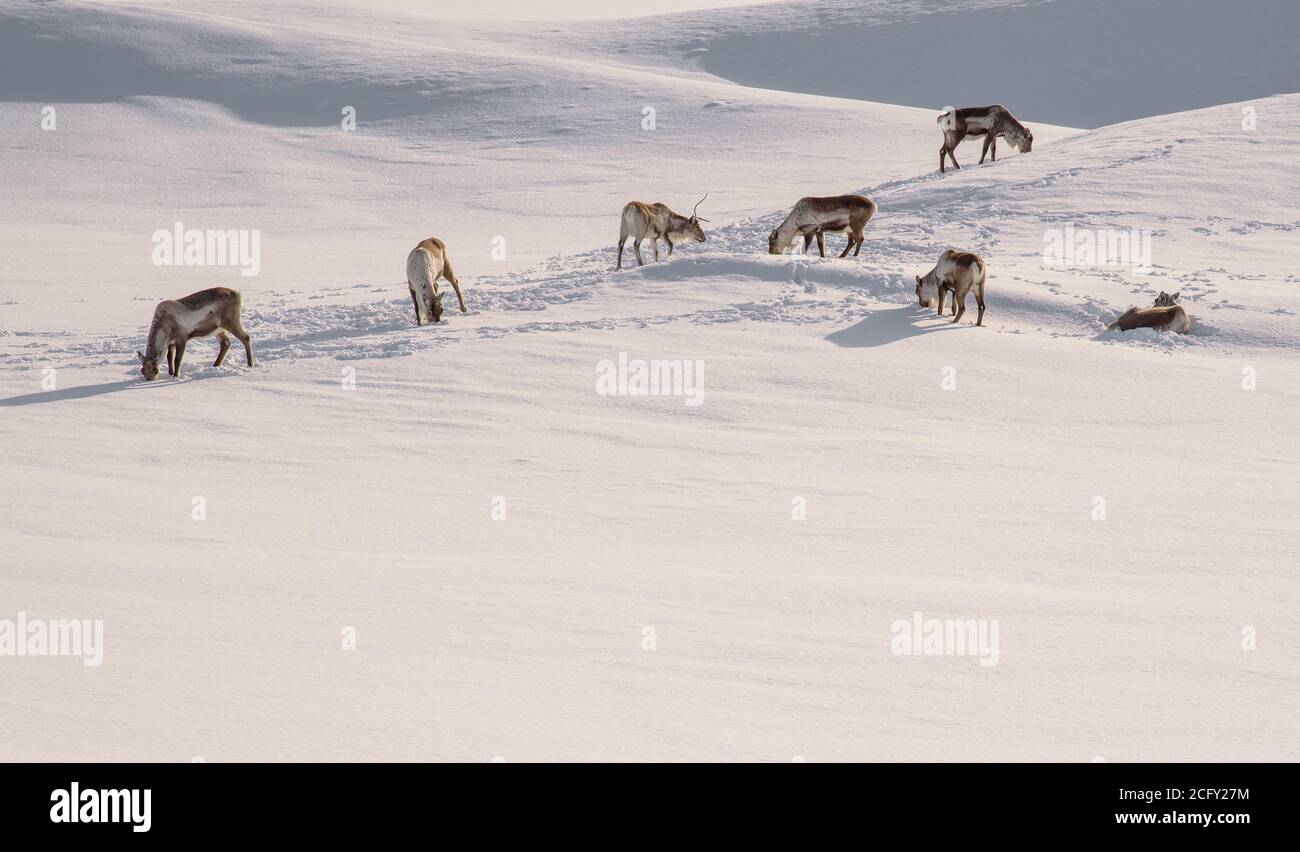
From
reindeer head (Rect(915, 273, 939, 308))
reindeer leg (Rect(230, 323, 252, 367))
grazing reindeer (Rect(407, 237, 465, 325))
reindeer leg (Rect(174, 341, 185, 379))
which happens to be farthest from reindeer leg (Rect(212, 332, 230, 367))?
reindeer head (Rect(915, 273, 939, 308))

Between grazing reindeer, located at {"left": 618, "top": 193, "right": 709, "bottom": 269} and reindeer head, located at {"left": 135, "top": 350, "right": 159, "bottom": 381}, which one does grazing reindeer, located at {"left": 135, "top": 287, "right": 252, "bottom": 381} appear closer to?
reindeer head, located at {"left": 135, "top": 350, "right": 159, "bottom": 381}

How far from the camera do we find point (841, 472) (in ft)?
32.7

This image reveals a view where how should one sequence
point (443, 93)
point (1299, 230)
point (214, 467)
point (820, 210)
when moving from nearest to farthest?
point (214, 467) → point (820, 210) → point (1299, 230) → point (443, 93)

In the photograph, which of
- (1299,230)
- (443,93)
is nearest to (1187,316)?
(1299,230)

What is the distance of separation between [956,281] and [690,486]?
5.69 metres

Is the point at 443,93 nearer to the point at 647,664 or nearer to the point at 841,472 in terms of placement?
the point at 841,472

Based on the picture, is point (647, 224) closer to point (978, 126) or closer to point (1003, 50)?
point (978, 126)

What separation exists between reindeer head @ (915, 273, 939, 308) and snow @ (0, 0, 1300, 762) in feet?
1.53

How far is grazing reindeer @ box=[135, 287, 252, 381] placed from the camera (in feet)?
41.5

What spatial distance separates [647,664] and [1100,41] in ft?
212

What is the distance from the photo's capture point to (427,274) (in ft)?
47.4

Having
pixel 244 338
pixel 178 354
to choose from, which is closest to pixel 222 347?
pixel 244 338

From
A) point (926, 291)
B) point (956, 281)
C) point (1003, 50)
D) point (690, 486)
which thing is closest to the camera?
point (690, 486)
